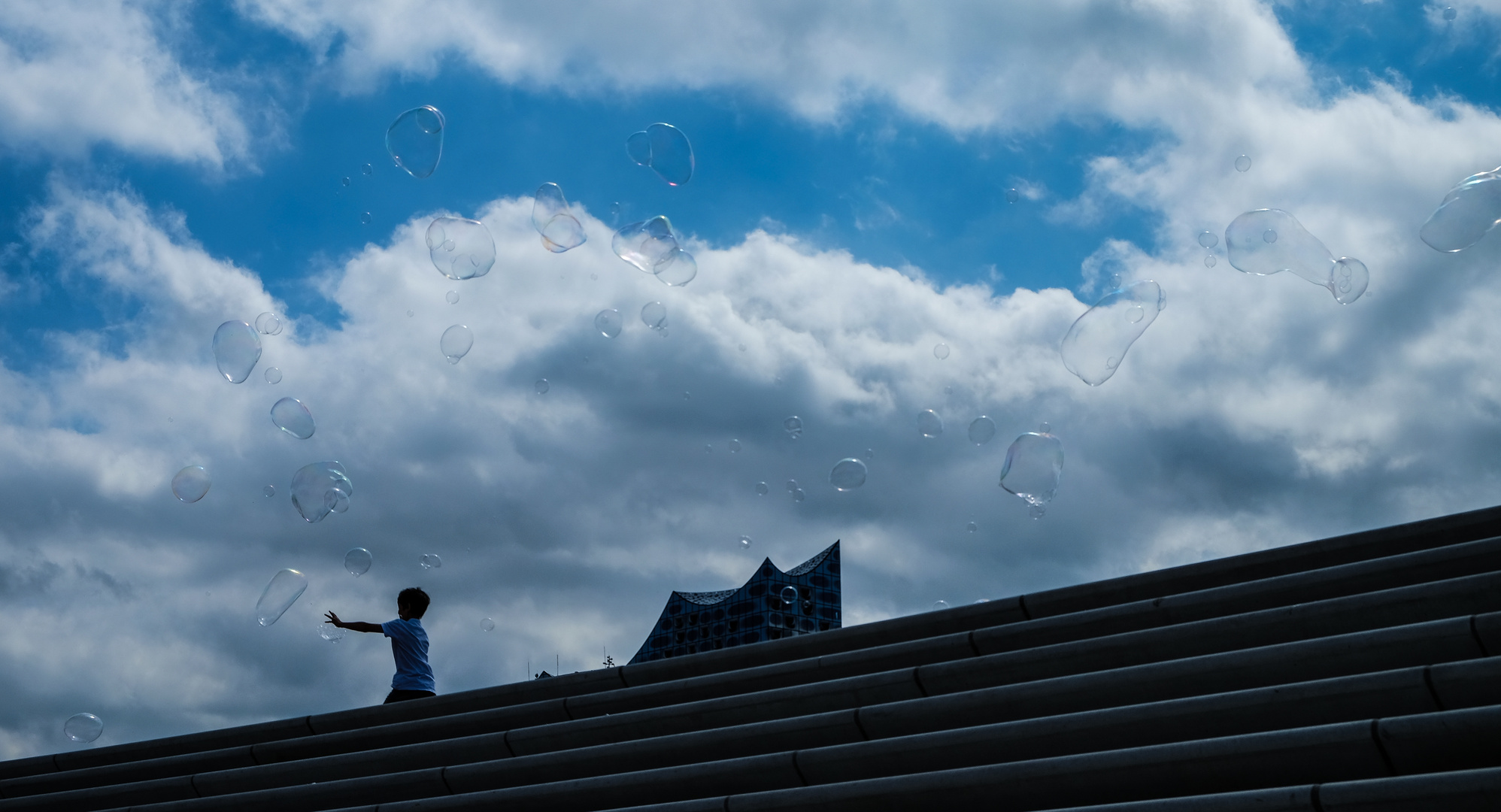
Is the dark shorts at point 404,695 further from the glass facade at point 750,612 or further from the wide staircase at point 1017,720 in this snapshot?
the glass facade at point 750,612

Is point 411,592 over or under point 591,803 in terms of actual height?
over

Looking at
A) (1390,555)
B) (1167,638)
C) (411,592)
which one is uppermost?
(411,592)

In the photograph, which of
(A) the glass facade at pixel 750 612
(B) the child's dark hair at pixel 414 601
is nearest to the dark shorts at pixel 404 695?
(B) the child's dark hair at pixel 414 601

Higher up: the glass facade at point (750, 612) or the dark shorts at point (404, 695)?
the glass facade at point (750, 612)

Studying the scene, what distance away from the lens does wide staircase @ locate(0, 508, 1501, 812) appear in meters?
4.46

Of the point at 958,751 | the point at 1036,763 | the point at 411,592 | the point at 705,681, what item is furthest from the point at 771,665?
the point at 411,592

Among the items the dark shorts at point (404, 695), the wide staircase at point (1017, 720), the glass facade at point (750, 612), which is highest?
the glass facade at point (750, 612)

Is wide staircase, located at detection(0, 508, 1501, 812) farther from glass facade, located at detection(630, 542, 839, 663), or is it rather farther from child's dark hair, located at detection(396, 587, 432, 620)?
glass facade, located at detection(630, 542, 839, 663)

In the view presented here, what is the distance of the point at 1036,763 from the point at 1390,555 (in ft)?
9.16

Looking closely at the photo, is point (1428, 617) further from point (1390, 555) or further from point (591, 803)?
point (591, 803)

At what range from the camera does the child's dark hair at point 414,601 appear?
9.05 metres

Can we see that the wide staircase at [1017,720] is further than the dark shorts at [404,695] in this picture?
No

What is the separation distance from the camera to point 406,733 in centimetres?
779

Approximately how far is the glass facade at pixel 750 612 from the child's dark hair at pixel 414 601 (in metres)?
83.5
